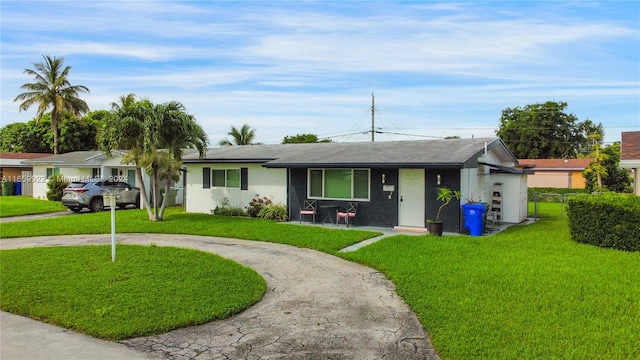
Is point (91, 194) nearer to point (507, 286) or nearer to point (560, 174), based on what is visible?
point (507, 286)

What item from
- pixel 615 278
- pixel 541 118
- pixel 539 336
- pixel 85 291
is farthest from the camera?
pixel 541 118

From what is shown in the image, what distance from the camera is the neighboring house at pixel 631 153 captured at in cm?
1596

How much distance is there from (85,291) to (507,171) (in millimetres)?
14423

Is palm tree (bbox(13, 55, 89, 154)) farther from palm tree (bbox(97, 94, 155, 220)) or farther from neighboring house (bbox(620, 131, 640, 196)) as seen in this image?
neighboring house (bbox(620, 131, 640, 196))

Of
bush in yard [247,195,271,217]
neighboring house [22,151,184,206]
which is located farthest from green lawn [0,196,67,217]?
bush in yard [247,195,271,217]

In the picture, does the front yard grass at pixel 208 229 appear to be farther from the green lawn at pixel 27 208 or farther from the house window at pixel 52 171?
the house window at pixel 52 171

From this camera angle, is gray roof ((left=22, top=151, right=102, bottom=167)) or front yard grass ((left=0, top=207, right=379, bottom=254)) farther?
gray roof ((left=22, top=151, right=102, bottom=167))

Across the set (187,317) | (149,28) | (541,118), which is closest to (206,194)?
(149,28)

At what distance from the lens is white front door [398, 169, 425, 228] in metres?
14.5

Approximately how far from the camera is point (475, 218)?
13398mm

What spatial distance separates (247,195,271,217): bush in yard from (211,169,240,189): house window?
1.16m

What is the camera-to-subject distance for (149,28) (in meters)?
12.0

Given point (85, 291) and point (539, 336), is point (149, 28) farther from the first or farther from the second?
point (539, 336)

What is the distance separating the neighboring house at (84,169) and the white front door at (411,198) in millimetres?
13735
